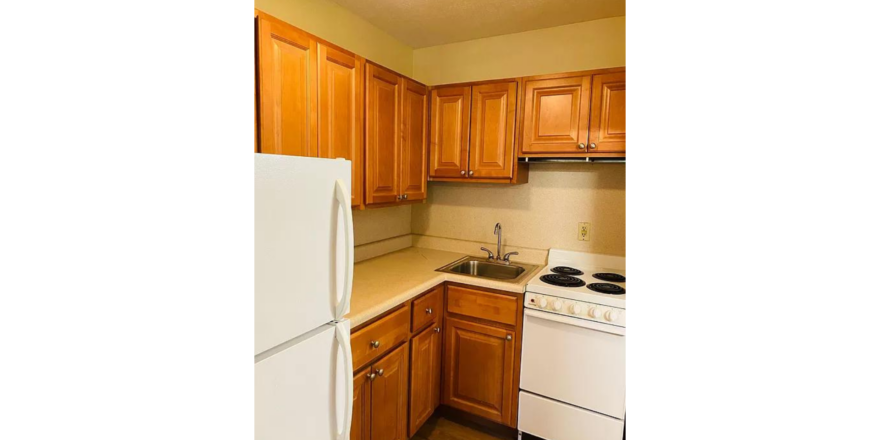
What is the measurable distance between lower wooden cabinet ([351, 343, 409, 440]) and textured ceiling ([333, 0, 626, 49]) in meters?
1.74

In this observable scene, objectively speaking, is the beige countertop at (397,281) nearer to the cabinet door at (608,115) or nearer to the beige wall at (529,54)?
the cabinet door at (608,115)

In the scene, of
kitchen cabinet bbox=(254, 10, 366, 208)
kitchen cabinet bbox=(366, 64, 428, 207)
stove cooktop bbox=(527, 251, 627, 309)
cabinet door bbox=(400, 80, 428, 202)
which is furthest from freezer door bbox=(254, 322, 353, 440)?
cabinet door bbox=(400, 80, 428, 202)

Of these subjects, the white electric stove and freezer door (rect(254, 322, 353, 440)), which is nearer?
freezer door (rect(254, 322, 353, 440))

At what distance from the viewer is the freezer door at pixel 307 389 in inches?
44.5

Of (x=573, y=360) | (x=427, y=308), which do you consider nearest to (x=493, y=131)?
(x=427, y=308)

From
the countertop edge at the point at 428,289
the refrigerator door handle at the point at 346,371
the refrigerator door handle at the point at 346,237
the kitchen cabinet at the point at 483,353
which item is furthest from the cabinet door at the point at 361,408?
the kitchen cabinet at the point at 483,353

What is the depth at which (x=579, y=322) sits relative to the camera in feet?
6.86

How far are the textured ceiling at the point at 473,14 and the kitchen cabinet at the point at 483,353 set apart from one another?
1.47m

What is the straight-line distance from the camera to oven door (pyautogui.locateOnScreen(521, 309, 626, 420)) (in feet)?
6.65

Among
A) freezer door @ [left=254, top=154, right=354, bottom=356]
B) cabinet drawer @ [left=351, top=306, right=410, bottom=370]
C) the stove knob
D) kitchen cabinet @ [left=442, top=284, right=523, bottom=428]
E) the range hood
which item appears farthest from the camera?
the range hood

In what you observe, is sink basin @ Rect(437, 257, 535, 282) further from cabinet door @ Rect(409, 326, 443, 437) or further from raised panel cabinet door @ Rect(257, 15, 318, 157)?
raised panel cabinet door @ Rect(257, 15, 318, 157)

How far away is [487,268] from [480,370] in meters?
0.71
